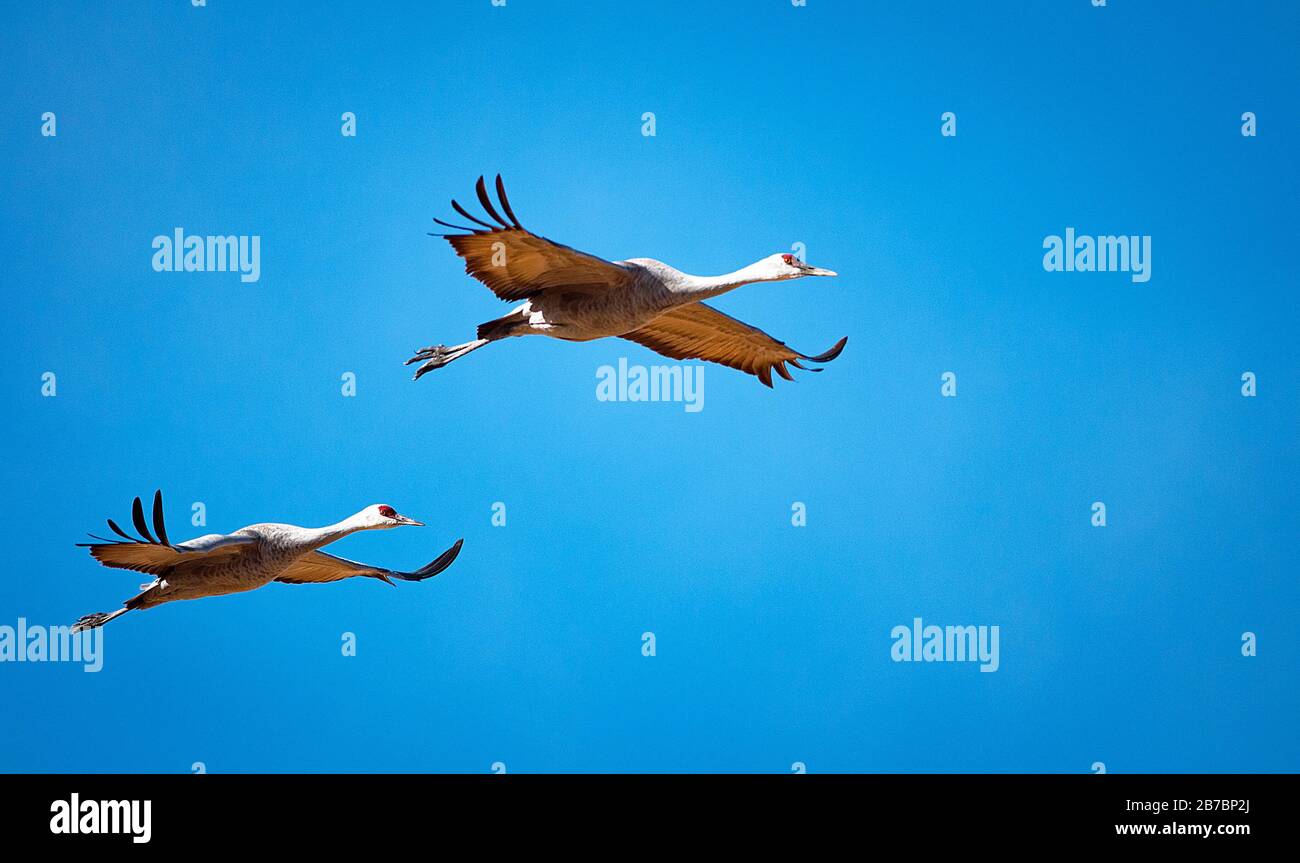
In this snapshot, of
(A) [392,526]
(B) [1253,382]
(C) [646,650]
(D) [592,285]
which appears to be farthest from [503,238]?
(B) [1253,382]

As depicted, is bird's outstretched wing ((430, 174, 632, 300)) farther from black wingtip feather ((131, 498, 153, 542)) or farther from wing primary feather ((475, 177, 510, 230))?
black wingtip feather ((131, 498, 153, 542))

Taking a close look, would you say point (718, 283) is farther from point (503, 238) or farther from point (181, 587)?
point (181, 587)

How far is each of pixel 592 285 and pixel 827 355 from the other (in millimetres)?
2177

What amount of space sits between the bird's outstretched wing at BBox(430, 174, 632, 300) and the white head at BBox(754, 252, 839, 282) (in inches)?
35.7

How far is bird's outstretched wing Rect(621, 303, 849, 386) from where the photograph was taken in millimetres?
10914

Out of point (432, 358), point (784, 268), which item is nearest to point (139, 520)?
point (432, 358)

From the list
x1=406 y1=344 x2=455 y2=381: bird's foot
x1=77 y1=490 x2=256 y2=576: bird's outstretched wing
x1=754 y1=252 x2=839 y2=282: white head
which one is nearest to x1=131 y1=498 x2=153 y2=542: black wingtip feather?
x1=77 y1=490 x2=256 y2=576: bird's outstretched wing

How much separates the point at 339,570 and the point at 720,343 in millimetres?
3436

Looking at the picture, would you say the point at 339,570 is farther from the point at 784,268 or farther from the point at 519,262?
the point at 784,268

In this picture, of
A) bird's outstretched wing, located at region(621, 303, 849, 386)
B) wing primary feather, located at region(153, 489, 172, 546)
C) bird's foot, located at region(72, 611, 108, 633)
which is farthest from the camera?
bird's outstretched wing, located at region(621, 303, 849, 386)

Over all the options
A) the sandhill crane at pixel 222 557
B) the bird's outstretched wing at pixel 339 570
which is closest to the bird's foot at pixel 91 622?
the sandhill crane at pixel 222 557

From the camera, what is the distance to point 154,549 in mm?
9234
